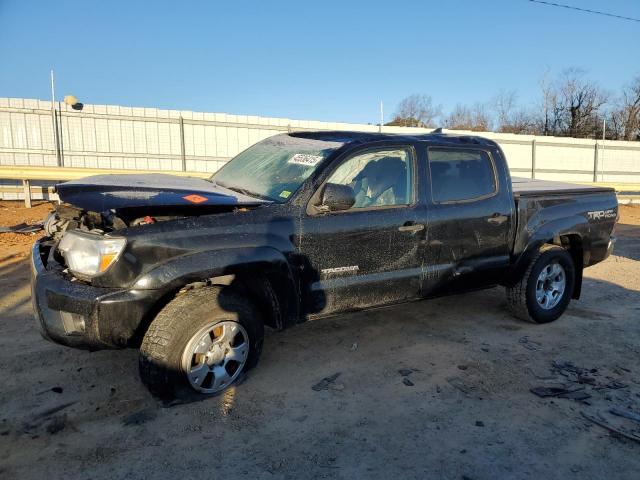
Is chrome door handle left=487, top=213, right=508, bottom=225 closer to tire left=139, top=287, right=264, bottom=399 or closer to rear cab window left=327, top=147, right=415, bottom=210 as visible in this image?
rear cab window left=327, top=147, right=415, bottom=210

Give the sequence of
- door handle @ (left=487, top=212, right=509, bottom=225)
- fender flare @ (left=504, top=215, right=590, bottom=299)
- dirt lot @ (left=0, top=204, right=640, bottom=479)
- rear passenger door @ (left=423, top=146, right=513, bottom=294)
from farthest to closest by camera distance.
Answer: fender flare @ (left=504, top=215, right=590, bottom=299)
door handle @ (left=487, top=212, right=509, bottom=225)
rear passenger door @ (left=423, top=146, right=513, bottom=294)
dirt lot @ (left=0, top=204, right=640, bottom=479)

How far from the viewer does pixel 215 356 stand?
3471 mm

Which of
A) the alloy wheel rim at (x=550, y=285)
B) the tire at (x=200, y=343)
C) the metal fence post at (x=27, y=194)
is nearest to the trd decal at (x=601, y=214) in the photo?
the alloy wheel rim at (x=550, y=285)

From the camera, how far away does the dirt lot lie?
2.78 meters

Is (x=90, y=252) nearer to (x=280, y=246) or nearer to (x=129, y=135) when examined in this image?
(x=280, y=246)

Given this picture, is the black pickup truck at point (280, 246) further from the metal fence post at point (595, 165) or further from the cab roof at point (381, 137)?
the metal fence post at point (595, 165)

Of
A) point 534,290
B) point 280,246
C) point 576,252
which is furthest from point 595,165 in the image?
point 280,246

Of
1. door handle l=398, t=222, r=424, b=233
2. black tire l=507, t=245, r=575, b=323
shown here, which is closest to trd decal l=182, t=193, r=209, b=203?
door handle l=398, t=222, r=424, b=233

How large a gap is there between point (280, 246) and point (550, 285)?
3.16m

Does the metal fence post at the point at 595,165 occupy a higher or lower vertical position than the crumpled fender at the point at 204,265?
higher

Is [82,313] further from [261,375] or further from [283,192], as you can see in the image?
[283,192]

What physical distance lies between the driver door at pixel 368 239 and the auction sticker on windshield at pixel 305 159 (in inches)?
7.7

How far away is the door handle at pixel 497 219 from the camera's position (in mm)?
4719

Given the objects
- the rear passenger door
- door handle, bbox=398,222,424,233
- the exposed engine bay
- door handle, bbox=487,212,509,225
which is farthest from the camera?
door handle, bbox=487,212,509,225
